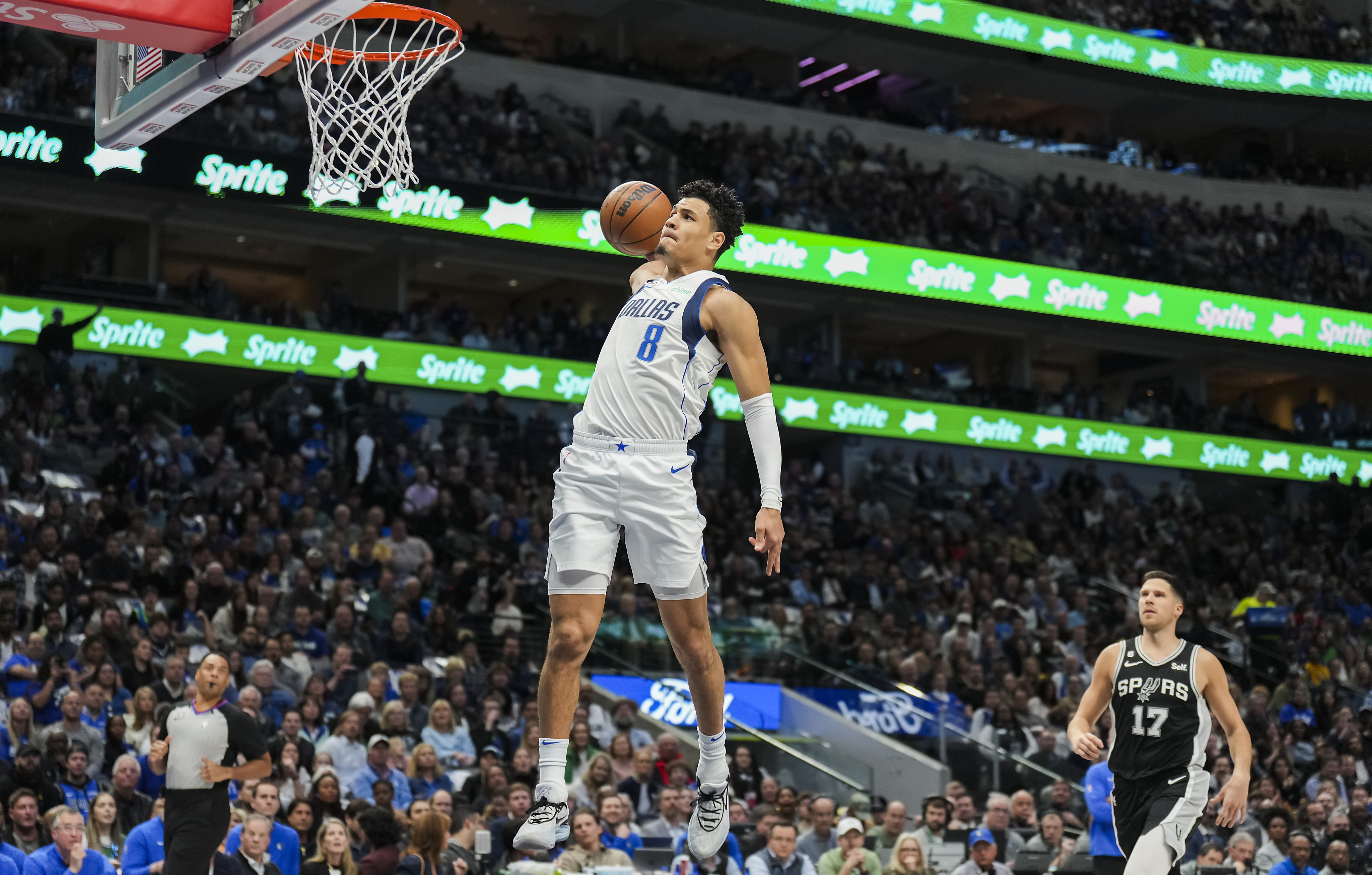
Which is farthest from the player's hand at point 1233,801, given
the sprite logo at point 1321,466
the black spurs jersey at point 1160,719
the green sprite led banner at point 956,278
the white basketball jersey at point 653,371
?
the sprite logo at point 1321,466

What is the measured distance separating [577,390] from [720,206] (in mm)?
19141

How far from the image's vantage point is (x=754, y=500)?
996 inches

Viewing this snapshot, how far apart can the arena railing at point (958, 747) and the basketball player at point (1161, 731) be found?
26.2 ft

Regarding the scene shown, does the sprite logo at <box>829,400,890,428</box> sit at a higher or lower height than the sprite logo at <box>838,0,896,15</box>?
lower

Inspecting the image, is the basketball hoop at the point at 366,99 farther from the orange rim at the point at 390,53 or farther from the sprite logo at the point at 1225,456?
the sprite logo at the point at 1225,456

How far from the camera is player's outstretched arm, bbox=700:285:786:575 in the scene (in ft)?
19.3

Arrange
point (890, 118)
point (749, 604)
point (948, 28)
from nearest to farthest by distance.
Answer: point (749, 604)
point (948, 28)
point (890, 118)

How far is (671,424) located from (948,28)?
87.1ft

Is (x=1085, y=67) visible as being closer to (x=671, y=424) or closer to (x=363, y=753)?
(x=363, y=753)

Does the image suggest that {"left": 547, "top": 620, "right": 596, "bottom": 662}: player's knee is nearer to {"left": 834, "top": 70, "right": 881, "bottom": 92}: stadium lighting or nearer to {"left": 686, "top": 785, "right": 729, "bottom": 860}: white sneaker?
{"left": 686, "top": 785, "right": 729, "bottom": 860}: white sneaker

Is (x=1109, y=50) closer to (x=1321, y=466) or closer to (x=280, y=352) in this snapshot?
(x=1321, y=466)

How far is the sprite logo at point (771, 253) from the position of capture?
25.3 metres

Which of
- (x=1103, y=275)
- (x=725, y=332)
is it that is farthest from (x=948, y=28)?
(x=725, y=332)

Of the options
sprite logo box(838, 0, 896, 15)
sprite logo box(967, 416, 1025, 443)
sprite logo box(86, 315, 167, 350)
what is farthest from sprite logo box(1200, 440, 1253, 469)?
sprite logo box(86, 315, 167, 350)
